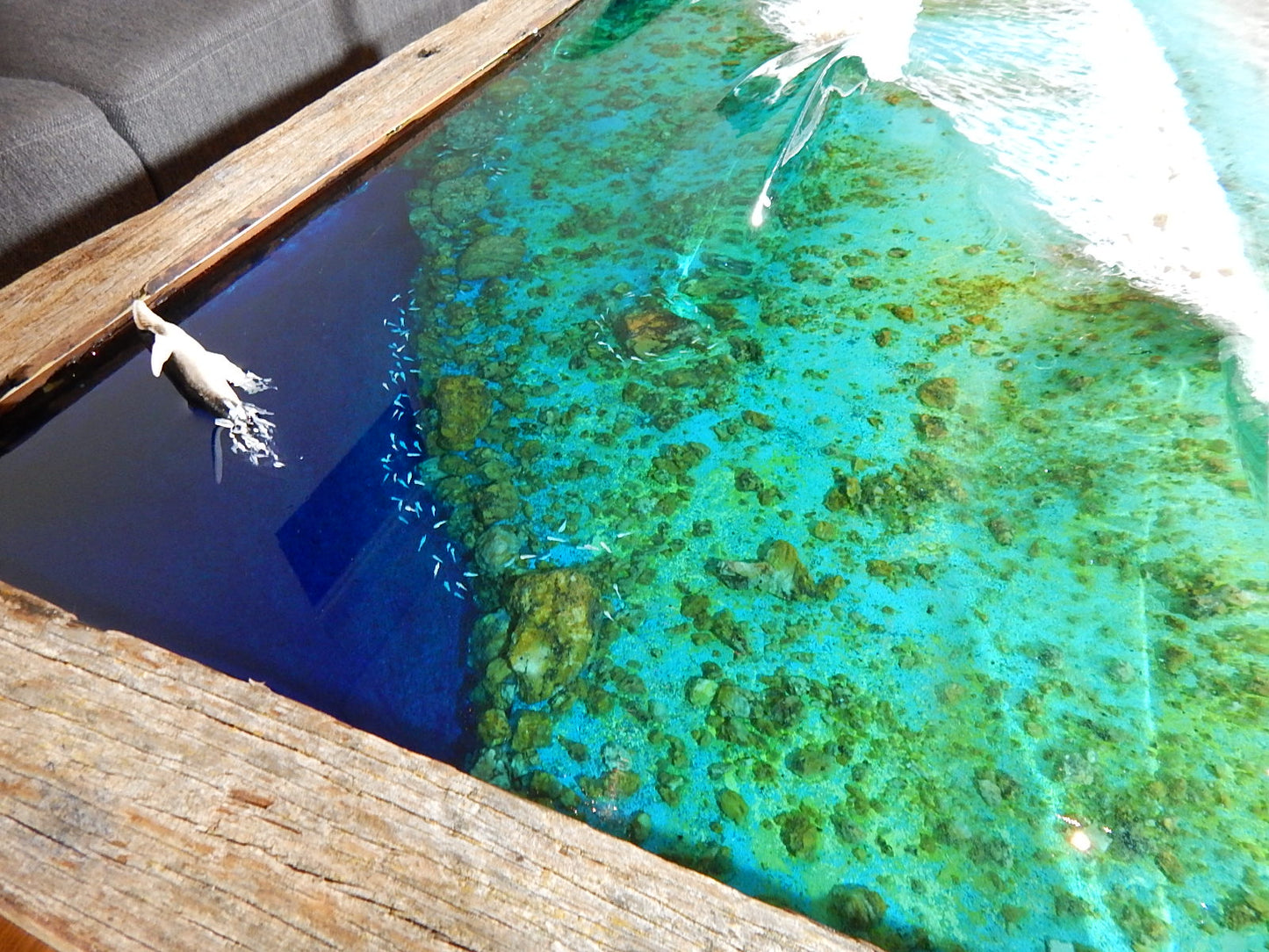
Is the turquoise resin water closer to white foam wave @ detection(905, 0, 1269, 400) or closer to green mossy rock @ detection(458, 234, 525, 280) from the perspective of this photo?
green mossy rock @ detection(458, 234, 525, 280)

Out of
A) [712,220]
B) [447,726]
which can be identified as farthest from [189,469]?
[712,220]

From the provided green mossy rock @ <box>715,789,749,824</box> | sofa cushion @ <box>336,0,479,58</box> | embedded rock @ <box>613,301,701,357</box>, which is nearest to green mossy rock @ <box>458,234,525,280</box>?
embedded rock @ <box>613,301,701,357</box>

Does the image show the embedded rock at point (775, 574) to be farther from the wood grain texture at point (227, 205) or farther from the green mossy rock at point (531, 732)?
the wood grain texture at point (227, 205)

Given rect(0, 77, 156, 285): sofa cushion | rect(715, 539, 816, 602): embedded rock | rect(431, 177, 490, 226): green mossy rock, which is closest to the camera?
rect(715, 539, 816, 602): embedded rock

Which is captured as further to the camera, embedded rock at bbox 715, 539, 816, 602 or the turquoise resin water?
embedded rock at bbox 715, 539, 816, 602

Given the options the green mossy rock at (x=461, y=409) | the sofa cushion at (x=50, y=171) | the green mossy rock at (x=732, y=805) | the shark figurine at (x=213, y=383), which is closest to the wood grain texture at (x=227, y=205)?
the shark figurine at (x=213, y=383)

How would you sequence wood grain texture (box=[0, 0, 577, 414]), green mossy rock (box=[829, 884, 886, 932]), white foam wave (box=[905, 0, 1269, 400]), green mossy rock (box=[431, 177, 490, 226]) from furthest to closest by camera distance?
green mossy rock (box=[431, 177, 490, 226])
white foam wave (box=[905, 0, 1269, 400])
wood grain texture (box=[0, 0, 577, 414])
green mossy rock (box=[829, 884, 886, 932])

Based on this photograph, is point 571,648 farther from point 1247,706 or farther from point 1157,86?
point 1157,86
